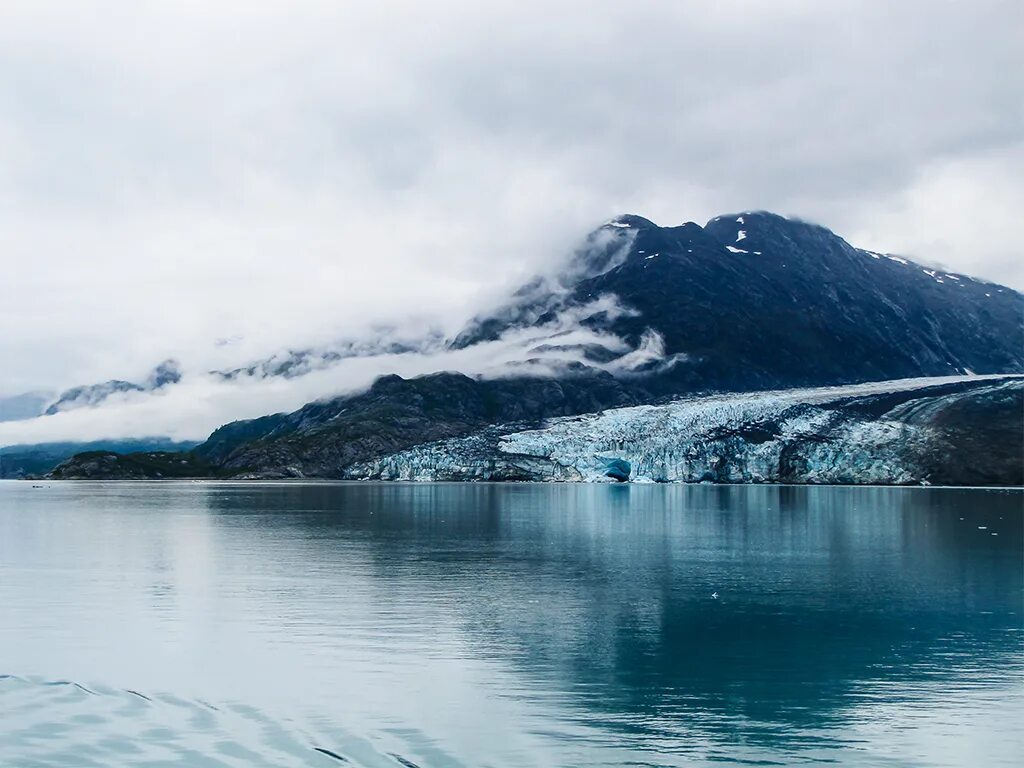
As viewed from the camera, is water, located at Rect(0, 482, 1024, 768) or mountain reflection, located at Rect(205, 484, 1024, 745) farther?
mountain reflection, located at Rect(205, 484, 1024, 745)

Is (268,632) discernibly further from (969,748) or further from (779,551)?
(779,551)

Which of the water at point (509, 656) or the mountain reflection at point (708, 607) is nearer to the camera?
the water at point (509, 656)

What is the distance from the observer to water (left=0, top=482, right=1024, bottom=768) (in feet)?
75.6

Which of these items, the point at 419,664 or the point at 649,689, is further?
the point at 419,664

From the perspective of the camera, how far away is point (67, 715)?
83.8ft

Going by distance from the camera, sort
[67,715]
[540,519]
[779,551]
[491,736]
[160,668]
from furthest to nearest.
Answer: [540,519]
[779,551]
[160,668]
[67,715]
[491,736]

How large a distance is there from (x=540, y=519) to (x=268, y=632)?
Answer: 7195cm

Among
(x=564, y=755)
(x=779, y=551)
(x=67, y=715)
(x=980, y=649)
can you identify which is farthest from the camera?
(x=779, y=551)

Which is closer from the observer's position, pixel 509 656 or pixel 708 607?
pixel 509 656

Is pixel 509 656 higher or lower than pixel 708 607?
higher

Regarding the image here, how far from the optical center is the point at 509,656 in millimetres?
32531

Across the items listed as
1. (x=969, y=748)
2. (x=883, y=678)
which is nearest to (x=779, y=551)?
(x=883, y=678)

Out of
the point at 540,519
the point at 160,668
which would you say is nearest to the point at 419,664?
the point at 160,668

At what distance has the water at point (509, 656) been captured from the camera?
2305cm
